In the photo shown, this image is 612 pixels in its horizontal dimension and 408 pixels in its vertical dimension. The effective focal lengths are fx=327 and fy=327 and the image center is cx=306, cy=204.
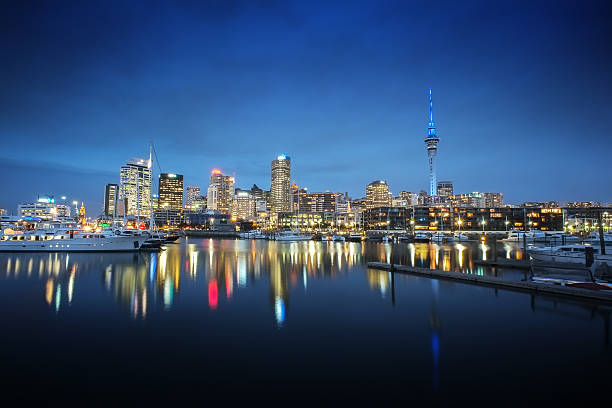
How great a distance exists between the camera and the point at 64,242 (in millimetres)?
50656

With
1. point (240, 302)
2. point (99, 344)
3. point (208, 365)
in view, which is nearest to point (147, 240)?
point (240, 302)

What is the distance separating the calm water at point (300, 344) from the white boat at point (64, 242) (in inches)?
1229

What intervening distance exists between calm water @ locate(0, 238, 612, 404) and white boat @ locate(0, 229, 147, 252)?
31219mm

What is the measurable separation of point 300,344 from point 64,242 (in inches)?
2110

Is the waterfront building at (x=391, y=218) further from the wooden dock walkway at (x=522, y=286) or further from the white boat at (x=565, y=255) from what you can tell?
the wooden dock walkway at (x=522, y=286)

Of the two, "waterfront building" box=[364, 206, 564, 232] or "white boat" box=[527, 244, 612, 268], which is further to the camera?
"waterfront building" box=[364, 206, 564, 232]

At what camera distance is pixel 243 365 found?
404 inches

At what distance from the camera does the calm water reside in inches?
351

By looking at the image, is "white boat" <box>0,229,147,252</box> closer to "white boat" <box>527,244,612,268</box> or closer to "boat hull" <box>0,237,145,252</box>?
"boat hull" <box>0,237,145,252</box>

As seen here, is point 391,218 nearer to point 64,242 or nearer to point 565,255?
point 565,255

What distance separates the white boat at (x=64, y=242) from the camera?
1978 inches

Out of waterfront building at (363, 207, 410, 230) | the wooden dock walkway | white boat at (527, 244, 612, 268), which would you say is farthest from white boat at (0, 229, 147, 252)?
waterfront building at (363, 207, 410, 230)

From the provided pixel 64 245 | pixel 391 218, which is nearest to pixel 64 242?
pixel 64 245

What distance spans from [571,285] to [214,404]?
20.3m
